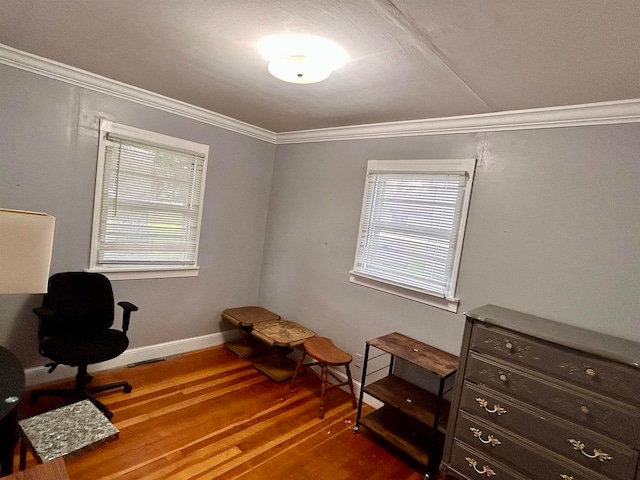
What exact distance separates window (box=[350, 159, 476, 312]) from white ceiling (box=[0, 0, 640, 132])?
18.8 inches

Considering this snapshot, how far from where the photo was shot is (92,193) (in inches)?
107

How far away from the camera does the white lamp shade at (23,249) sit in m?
1.08

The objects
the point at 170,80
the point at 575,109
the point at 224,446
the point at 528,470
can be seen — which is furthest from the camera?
the point at 170,80

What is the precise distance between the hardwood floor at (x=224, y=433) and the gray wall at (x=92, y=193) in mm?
544

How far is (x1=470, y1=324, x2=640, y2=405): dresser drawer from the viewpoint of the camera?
150 cm

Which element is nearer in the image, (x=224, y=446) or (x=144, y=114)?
(x=224, y=446)

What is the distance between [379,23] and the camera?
138 centimetres

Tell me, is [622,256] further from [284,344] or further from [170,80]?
[170,80]

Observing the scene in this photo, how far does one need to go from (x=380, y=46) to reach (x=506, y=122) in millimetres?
1164

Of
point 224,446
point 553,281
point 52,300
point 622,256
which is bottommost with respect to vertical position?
point 224,446

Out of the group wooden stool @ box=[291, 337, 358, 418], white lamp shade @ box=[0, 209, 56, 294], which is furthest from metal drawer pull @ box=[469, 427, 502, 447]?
white lamp shade @ box=[0, 209, 56, 294]

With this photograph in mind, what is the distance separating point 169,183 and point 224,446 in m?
2.22

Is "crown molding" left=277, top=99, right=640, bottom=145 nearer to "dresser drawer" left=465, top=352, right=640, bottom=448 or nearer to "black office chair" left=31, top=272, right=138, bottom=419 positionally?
"dresser drawer" left=465, top=352, right=640, bottom=448

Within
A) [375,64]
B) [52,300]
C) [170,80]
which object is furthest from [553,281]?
[52,300]
